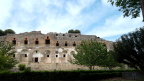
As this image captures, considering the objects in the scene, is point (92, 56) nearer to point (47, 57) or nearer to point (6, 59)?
point (6, 59)

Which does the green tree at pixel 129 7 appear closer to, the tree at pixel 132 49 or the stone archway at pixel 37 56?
the tree at pixel 132 49

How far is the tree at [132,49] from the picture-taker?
15.7m

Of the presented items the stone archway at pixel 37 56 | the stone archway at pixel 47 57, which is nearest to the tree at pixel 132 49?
the stone archway at pixel 47 57

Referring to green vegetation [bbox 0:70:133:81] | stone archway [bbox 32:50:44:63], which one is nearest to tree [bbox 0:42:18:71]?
green vegetation [bbox 0:70:133:81]

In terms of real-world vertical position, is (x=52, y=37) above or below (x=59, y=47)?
above

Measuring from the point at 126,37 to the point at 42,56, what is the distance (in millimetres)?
35576

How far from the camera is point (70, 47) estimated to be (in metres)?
51.0

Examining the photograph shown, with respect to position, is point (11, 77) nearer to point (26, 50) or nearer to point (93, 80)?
point (93, 80)

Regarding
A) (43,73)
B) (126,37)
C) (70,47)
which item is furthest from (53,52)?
(126,37)

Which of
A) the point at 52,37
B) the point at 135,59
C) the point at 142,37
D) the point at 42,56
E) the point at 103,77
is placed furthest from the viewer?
the point at 52,37

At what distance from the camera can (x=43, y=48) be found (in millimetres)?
49750

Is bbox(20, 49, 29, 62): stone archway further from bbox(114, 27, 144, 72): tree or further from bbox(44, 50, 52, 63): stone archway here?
bbox(114, 27, 144, 72): tree

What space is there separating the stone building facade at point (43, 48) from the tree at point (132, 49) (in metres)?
29.0

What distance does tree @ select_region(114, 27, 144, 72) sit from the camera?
1570cm
